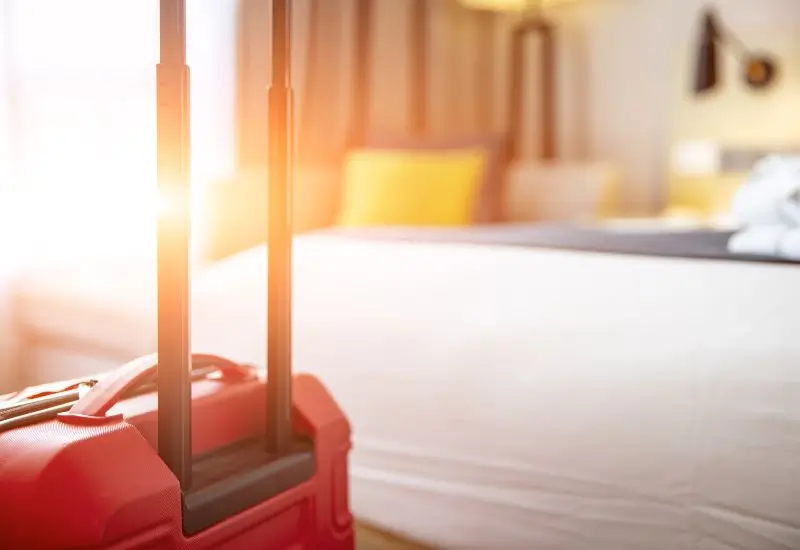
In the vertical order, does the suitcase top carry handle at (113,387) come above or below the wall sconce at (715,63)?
below

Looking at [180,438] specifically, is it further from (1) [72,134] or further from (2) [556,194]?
(2) [556,194]

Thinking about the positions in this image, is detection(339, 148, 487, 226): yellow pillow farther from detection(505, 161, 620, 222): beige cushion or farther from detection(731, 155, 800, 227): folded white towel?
detection(731, 155, 800, 227): folded white towel

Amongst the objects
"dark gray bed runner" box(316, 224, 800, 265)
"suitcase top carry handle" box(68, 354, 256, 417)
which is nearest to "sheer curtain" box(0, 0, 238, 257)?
"dark gray bed runner" box(316, 224, 800, 265)

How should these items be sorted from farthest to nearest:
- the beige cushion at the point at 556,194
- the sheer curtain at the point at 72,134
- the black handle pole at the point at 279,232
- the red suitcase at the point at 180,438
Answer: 1. the beige cushion at the point at 556,194
2. the sheer curtain at the point at 72,134
3. the black handle pole at the point at 279,232
4. the red suitcase at the point at 180,438

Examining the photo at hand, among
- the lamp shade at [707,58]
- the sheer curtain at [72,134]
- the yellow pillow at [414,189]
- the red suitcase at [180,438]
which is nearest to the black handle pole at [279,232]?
the red suitcase at [180,438]

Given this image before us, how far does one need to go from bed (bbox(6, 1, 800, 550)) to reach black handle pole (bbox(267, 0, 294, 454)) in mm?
430

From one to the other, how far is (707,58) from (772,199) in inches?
95.1

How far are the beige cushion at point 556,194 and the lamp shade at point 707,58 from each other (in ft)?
2.01

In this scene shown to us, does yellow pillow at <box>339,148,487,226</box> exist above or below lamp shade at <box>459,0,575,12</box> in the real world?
below

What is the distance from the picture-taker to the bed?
3.80ft

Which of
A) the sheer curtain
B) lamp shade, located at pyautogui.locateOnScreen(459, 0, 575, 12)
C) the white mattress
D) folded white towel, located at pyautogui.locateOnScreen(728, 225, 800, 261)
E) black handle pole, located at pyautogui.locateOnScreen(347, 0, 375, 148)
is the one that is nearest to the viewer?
the white mattress

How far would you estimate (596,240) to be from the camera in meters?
1.79

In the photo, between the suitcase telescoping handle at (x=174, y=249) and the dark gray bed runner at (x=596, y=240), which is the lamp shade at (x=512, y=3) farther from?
the suitcase telescoping handle at (x=174, y=249)

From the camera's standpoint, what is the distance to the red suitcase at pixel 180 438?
0.78 meters
